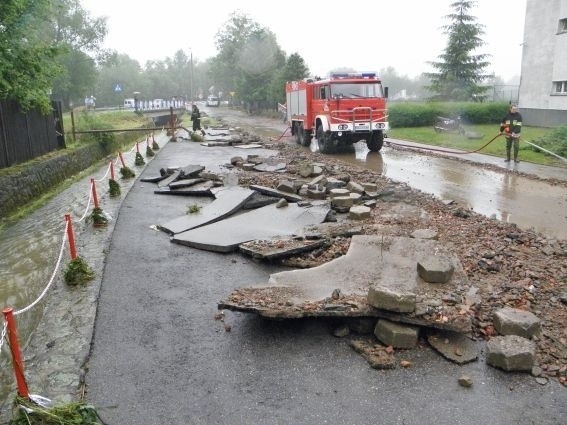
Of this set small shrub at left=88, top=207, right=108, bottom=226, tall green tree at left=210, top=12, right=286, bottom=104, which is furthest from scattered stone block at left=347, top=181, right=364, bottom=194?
tall green tree at left=210, top=12, right=286, bottom=104

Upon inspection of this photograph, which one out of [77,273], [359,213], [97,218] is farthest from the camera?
[97,218]

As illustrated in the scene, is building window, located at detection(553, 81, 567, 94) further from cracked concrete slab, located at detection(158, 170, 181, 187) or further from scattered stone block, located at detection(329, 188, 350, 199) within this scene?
cracked concrete slab, located at detection(158, 170, 181, 187)

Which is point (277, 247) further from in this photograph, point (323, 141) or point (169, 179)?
point (323, 141)

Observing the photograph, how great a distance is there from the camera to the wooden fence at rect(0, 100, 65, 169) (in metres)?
12.9

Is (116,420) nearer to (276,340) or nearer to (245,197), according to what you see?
(276,340)

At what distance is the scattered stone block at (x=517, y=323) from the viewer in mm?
4555

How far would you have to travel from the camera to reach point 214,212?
31.5 feet

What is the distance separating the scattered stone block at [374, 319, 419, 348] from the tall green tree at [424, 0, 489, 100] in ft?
129

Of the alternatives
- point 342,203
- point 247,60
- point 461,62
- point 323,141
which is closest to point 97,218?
point 342,203

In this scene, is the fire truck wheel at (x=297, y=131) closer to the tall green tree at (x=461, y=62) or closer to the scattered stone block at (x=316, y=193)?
the scattered stone block at (x=316, y=193)

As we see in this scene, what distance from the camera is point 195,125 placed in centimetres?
3067

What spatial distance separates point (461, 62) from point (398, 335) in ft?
132

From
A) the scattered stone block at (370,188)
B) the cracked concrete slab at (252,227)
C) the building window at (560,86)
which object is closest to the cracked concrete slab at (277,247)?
the cracked concrete slab at (252,227)

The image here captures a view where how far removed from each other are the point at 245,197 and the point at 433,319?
6231mm
